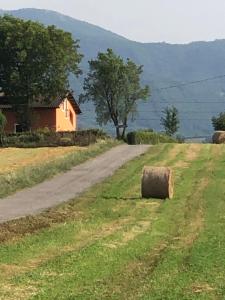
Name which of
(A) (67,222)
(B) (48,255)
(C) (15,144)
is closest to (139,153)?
(C) (15,144)

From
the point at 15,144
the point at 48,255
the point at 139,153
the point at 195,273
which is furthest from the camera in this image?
the point at 15,144

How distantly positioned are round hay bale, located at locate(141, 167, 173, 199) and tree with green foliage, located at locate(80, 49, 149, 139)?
53.4 meters

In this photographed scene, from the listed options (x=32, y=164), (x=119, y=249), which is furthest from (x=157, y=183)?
(x=32, y=164)

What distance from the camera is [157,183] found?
72.3 ft

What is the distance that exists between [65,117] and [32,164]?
121ft

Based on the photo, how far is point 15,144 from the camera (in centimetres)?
5459

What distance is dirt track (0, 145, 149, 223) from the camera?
1927 cm

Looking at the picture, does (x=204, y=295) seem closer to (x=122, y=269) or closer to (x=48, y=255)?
(x=122, y=269)

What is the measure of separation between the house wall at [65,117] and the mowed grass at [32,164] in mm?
14956

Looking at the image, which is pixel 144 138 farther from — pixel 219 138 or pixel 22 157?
pixel 22 157

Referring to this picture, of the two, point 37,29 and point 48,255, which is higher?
point 37,29

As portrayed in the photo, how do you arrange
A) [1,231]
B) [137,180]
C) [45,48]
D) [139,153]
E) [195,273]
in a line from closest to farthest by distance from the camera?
[195,273] < [1,231] < [137,180] < [139,153] < [45,48]

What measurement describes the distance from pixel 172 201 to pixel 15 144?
34668 millimetres

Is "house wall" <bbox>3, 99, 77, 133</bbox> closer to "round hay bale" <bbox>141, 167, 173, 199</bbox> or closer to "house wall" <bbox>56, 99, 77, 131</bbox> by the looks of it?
"house wall" <bbox>56, 99, 77, 131</bbox>
